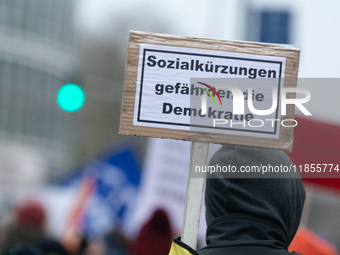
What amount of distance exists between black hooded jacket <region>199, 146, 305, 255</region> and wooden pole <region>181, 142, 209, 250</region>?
48 millimetres

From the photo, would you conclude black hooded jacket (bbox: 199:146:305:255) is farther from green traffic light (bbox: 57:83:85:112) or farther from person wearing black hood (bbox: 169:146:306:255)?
green traffic light (bbox: 57:83:85:112)

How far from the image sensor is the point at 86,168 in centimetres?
602

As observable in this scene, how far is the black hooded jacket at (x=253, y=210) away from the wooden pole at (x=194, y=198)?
5cm

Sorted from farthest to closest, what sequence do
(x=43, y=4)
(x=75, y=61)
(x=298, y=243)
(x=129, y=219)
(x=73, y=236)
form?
(x=75, y=61) → (x=43, y=4) → (x=129, y=219) → (x=73, y=236) → (x=298, y=243)

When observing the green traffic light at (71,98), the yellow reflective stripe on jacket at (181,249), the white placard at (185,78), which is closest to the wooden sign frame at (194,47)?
the white placard at (185,78)

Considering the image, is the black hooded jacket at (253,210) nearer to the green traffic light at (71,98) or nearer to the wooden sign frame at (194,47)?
the wooden sign frame at (194,47)

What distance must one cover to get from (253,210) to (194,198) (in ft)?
0.81

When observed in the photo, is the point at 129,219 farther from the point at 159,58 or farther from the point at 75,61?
the point at 75,61

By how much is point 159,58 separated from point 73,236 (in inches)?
163

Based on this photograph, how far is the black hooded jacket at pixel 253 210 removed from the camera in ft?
5.43

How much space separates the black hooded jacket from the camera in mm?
1655

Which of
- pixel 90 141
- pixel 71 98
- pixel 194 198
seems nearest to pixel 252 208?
pixel 194 198

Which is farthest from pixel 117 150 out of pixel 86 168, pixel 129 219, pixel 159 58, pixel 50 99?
pixel 50 99

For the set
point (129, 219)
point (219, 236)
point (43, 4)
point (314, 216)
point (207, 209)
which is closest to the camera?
point (219, 236)
